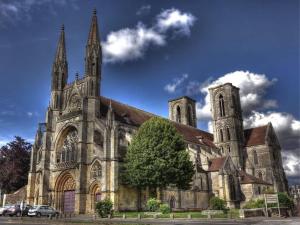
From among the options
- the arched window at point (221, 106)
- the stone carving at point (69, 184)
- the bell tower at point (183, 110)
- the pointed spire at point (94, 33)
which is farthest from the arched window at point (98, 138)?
the arched window at point (221, 106)

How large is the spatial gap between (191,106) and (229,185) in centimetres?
3077

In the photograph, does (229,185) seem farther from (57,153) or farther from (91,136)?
(57,153)

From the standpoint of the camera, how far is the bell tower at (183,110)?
70938 millimetres

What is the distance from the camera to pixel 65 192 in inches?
1607

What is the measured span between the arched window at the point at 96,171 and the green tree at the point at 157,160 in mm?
3039

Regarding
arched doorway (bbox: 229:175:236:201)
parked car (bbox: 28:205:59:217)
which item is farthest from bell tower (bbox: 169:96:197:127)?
parked car (bbox: 28:205:59:217)

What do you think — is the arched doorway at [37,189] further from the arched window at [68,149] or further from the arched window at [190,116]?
the arched window at [190,116]

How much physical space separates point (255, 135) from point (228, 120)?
20.6 ft

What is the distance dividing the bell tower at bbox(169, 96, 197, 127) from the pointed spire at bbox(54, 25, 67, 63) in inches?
1239

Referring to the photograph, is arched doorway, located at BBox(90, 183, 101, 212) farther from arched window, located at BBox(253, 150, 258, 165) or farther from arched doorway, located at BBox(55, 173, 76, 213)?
arched window, located at BBox(253, 150, 258, 165)

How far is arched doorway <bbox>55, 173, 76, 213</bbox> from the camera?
39.8 meters

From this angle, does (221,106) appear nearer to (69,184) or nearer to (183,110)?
(183,110)

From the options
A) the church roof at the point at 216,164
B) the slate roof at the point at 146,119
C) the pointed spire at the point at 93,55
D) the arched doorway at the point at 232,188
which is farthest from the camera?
the church roof at the point at 216,164

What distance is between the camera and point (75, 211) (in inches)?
1433
